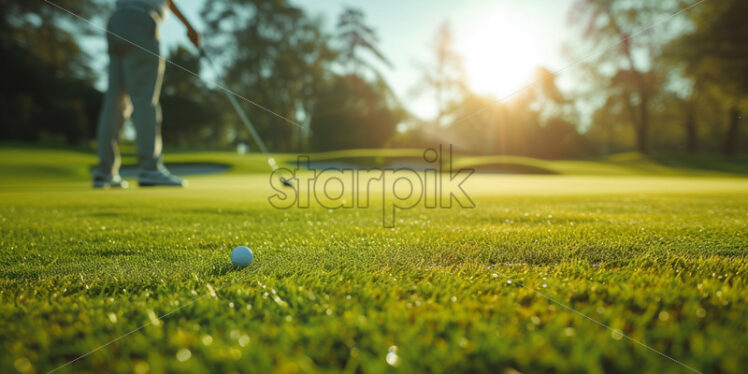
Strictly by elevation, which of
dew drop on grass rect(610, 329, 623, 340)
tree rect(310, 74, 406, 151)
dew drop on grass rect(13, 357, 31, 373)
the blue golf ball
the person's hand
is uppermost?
tree rect(310, 74, 406, 151)

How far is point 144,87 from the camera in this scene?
6.53 m

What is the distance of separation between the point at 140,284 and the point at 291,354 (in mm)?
1110

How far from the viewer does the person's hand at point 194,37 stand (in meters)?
6.77

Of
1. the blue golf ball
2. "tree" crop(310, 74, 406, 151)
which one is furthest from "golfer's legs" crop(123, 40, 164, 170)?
"tree" crop(310, 74, 406, 151)

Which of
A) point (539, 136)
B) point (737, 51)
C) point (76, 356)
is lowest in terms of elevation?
point (76, 356)


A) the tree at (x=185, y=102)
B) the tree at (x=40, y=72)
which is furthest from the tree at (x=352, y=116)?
the tree at (x=40, y=72)

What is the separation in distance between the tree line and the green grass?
25.8 metres

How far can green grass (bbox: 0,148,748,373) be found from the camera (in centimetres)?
111

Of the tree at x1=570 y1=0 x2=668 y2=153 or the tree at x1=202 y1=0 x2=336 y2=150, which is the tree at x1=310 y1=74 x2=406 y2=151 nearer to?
the tree at x1=202 y1=0 x2=336 y2=150

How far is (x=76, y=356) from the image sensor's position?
1.16 meters

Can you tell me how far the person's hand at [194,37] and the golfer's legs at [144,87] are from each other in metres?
0.59

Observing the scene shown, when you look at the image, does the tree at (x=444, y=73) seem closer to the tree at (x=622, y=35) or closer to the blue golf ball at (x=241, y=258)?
the tree at (x=622, y=35)

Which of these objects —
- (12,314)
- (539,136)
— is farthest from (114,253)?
(539,136)

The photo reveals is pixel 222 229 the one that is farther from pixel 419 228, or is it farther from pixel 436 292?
pixel 436 292
